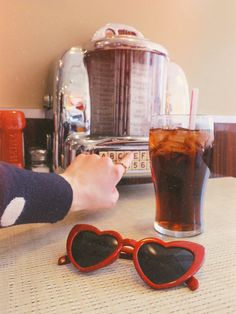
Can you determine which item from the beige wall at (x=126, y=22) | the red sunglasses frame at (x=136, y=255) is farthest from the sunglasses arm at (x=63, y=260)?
the beige wall at (x=126, y=22)

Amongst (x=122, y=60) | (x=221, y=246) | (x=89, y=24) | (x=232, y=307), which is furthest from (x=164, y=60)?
(x=232, y=307)

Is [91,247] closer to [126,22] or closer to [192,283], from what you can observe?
[192,283]

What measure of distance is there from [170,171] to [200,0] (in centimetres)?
89

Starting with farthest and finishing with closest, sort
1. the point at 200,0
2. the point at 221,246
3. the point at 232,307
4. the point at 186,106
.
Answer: the point at 200,0 < the point at 186,106 < the point at 221,246 < the point at 232,307

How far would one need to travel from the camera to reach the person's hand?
1.39 ft

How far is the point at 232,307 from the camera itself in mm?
251

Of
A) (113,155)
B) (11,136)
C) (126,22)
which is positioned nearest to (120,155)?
(113,155)

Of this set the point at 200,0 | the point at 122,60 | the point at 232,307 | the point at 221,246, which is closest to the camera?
the point at 232,307

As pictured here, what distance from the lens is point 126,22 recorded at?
3.01 ft

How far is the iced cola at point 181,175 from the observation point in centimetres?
41

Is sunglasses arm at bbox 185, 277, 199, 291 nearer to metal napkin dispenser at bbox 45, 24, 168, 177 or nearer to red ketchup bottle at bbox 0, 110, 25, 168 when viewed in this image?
metal napkin dispenser at bbox 45, 24, 168, 177

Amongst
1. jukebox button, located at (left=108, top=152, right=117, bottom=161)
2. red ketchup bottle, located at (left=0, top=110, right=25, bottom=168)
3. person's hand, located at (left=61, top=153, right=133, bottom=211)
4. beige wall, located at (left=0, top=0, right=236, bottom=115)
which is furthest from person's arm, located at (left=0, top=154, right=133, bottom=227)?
beige wall, located at (left=0, top=0, right=236, bottom=115)

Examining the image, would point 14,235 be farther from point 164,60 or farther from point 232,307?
point 164,60

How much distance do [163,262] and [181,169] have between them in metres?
0.15
